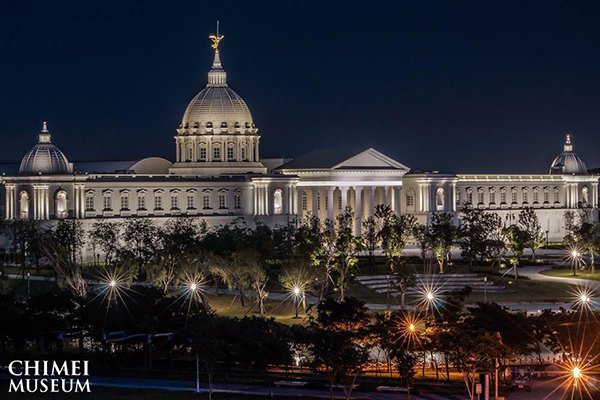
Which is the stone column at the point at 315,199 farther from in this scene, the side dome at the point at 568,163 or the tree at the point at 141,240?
the side dome at the point at 568,163

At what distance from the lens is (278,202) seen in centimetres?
13688

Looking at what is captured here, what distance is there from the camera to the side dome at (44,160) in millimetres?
123938

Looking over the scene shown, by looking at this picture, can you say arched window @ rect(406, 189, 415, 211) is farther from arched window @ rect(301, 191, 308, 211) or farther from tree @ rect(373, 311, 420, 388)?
tree @ rect(373, 311, 420, 388)

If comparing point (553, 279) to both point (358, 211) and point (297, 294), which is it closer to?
point (297, 294)

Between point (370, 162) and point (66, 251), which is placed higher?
point (370, 162)

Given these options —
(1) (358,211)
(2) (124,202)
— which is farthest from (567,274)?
(2) (124,202)

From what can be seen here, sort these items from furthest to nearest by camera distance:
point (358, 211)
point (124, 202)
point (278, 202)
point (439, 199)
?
point (439, 199), point (358, 211), point (278, 202), point (124, 202)

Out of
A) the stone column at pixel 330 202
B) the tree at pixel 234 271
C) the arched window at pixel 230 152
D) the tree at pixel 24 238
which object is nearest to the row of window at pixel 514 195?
the stone column at pixel 330 202

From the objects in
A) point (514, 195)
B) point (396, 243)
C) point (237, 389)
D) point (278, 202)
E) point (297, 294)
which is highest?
point (514, 195)

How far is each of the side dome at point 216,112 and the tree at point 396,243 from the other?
15953mm

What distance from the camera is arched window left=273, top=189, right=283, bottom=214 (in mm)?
136500

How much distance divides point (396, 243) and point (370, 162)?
113 ft

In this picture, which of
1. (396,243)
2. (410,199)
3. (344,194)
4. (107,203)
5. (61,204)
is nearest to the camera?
(396,243)

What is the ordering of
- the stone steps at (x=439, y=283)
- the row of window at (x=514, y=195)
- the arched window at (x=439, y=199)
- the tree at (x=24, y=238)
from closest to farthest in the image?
the stone steps at (x=439, y=283) < the tree at (x=24, y=238) < the arched window at (x=439, y=199) < the row of window at (x=514, y=195)
